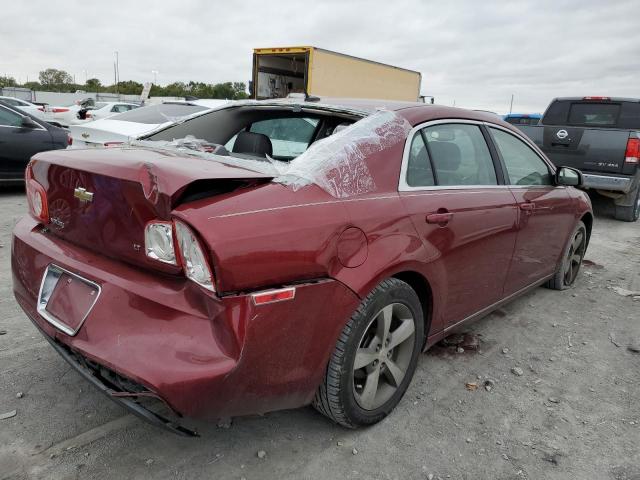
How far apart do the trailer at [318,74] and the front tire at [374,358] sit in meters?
10.4

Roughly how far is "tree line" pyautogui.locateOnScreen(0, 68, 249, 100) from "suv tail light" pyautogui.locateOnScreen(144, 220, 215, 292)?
58222mm

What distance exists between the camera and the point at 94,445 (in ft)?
7.25

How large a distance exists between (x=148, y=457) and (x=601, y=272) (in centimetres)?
507

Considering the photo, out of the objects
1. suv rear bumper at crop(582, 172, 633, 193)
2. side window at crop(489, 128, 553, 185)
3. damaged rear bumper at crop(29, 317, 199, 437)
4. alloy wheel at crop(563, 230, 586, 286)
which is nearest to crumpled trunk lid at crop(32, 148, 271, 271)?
damaged rear bumper at crop(29, 317, 199, 437)

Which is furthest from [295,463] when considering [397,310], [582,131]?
[582,131]

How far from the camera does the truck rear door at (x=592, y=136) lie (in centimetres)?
780

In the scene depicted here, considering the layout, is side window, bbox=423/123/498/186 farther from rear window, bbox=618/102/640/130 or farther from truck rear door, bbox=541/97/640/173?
rear window, bbox=618/102/640/130

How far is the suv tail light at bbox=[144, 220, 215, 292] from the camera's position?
1738mm

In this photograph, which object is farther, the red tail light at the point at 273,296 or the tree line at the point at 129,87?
the tree line at the point at 129,87

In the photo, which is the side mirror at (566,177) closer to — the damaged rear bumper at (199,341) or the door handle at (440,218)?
the door handle at (440,218)

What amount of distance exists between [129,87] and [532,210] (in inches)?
3414

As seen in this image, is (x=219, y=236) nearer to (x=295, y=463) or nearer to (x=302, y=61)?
(x=295, y=463)

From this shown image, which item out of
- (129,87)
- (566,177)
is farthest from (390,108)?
(129,87)

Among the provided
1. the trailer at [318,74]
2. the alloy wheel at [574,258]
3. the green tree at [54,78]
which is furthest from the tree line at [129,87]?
the alloy wheel at [574,258]
